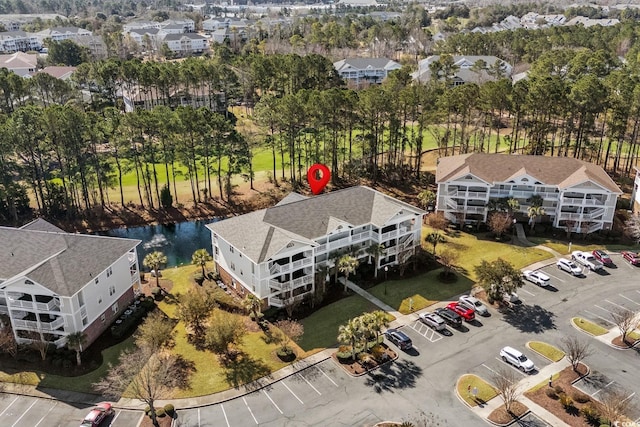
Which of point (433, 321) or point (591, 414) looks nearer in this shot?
point (591, 414)

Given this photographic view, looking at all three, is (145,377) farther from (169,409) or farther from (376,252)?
(376,252)

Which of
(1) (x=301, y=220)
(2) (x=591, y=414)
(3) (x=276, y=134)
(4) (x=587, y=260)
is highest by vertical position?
(1) (x=301, y=220)

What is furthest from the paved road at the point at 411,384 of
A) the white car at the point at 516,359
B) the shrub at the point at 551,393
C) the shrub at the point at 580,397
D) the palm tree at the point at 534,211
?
the palm tree at the point at 534,211

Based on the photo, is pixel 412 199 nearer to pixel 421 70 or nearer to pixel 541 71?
pixel 541 71

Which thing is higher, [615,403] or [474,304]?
[615,403]

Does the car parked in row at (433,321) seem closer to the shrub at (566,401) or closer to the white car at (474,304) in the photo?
the white car at (474,304)

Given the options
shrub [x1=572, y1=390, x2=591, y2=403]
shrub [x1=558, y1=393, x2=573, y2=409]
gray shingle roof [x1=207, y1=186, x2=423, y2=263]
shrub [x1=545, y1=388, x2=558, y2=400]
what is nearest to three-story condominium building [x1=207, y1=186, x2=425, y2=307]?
gray shingle roof [x1=207, y1=186, x2=423, y2=263]

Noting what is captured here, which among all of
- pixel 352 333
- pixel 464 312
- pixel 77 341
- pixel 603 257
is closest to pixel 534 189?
pixel 603 257
